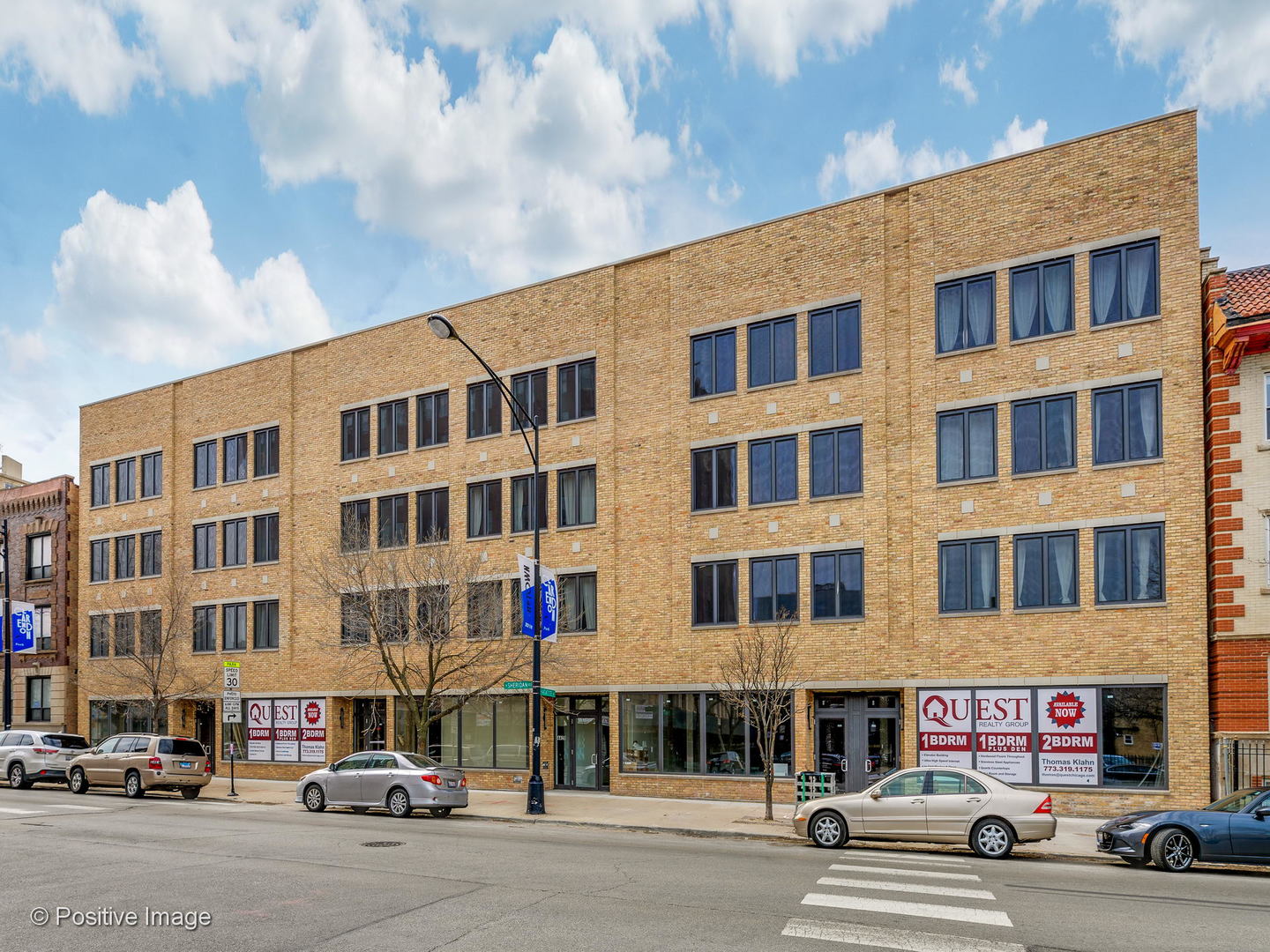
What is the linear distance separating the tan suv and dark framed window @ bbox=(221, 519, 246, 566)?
32.9ft

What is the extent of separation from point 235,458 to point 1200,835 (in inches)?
1321

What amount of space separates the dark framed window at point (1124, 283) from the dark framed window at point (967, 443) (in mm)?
3172

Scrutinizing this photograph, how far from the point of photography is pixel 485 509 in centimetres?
3262

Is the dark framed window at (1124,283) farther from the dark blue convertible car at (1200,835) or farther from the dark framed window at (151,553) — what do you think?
the dark framed window at (151,553)

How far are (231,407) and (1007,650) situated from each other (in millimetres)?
28456

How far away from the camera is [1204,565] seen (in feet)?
73.1

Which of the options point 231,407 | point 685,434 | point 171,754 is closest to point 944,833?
point 685,434

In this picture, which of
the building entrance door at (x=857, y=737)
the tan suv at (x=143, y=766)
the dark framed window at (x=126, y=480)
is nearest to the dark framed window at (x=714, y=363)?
the building entrance door at (x=857, y=737)

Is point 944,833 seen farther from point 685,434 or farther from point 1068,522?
point 685,434

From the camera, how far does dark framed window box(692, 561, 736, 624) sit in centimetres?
2800

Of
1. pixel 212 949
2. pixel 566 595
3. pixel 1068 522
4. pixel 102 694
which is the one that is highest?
pixel 1068 522

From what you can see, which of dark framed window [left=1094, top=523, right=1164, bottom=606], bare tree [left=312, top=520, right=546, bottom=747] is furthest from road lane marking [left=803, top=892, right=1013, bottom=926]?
bare tree [left=312, top=520, right=546, bottom=747]

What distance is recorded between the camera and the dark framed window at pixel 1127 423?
23.2m

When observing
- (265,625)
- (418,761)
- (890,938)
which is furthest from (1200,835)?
(265,625)
